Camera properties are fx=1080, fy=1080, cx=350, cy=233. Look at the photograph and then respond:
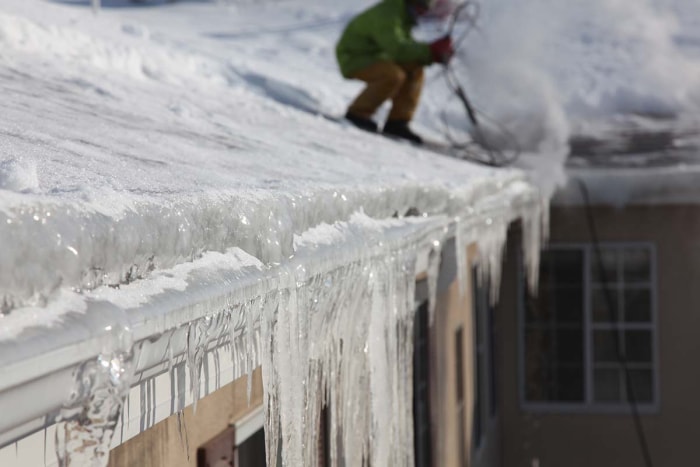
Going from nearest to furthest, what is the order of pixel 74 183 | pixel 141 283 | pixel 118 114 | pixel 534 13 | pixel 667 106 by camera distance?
1. pixel 141 283
2. pixel 74 183
3. pixel 118 114
4. pixel 667 106
5. pixel 534 13

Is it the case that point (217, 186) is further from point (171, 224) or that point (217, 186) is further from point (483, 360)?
point (483, 360)

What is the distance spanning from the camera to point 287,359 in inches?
89.0

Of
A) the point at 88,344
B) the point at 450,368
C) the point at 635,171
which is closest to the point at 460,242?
the point at 450,368

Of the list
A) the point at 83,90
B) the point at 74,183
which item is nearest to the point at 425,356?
the point at 83,90

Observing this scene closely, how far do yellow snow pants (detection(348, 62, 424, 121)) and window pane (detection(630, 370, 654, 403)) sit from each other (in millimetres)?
4052

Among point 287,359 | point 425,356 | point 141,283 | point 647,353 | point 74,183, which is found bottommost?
point 647,353

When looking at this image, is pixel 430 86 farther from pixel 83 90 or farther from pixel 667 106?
pixel 83 90

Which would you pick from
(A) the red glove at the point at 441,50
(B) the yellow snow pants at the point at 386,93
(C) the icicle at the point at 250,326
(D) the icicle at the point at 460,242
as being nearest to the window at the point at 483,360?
(B) the yellow snow pants at the point at 386,93

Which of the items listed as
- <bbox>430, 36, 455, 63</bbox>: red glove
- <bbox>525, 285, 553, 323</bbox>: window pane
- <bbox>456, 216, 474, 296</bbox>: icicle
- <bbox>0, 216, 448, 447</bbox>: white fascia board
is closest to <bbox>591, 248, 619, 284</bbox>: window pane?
<bbox>525, 285, 553, 323</bbox>: window pane

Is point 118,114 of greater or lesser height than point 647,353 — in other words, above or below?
above

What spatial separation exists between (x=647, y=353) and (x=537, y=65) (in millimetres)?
3248

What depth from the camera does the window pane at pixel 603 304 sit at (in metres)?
10.8

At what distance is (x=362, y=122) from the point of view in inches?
325

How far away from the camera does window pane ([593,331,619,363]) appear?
35.8 ft
